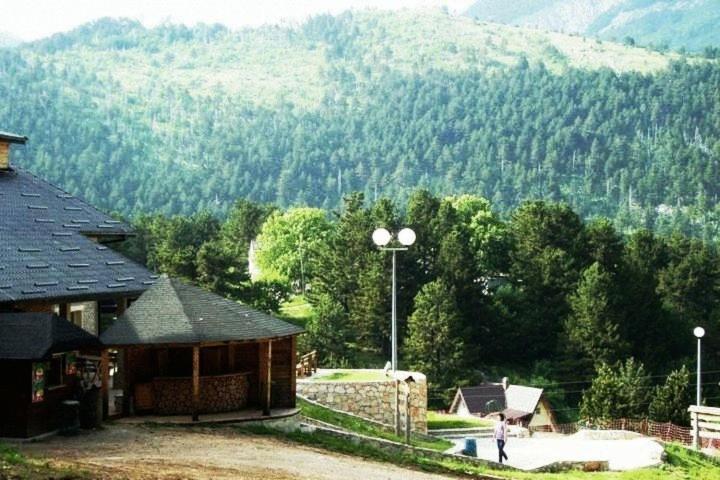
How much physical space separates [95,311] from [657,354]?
51.2 meters

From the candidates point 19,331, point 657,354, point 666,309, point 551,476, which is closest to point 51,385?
point 19,331

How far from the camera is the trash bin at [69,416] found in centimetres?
2195

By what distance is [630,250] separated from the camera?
269 feet

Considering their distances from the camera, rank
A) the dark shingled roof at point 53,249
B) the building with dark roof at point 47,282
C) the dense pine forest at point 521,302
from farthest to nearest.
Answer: the dense pine forest at point 521,302, the dark shingled roof at point 53,249, the building with dark roof at point 47,282

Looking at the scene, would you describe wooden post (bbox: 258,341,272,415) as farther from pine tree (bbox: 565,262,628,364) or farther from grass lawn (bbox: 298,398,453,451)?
pine tree (bbox: 565,262,628,364)

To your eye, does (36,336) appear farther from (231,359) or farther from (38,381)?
(231,359)

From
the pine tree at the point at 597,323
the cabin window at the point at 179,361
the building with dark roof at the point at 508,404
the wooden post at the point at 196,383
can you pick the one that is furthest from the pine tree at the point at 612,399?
the wooden post at the point at 196,383

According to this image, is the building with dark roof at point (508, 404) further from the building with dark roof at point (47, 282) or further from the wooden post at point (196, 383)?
the wooden post at point (196, 383)

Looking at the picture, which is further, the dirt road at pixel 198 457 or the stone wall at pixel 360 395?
the stone wall at pixel 360 395

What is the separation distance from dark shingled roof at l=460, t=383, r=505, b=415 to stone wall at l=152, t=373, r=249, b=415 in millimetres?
33911

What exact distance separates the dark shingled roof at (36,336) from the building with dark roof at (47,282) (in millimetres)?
20

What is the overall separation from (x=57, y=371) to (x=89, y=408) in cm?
105

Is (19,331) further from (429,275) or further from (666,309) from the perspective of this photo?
(666,309)

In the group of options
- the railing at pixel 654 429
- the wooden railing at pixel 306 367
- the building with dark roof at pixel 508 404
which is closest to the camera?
the wooden railing at pixel 306 367
